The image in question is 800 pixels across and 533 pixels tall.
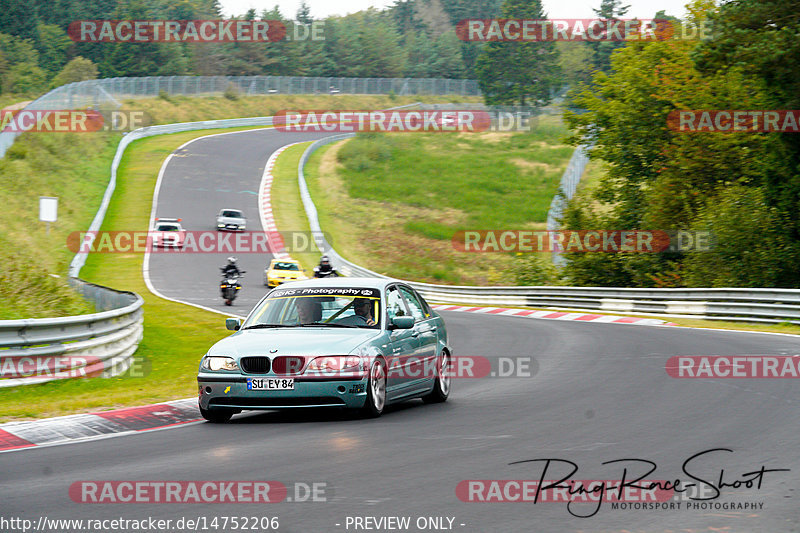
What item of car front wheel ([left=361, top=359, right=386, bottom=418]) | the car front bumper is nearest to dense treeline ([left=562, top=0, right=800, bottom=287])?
car front wheel ([left=361, top=359, right=386, bottom=418])

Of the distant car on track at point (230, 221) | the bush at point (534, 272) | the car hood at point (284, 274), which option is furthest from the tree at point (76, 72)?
the car hood at point (284, 274)

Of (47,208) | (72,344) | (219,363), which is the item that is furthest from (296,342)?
(47,208)

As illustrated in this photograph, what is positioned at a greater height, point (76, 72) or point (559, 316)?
point (76, 72)

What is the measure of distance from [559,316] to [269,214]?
27696mm

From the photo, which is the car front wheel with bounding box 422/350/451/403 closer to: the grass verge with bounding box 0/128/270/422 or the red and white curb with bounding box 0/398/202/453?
the red and white curb with bounding box 0/398/202/453

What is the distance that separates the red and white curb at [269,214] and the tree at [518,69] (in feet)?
142

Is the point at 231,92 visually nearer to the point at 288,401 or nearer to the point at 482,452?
the point at 288,401

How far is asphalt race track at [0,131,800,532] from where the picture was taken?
19.4 ft

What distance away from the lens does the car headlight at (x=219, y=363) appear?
9.91m

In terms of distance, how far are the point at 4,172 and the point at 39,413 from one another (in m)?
37.3

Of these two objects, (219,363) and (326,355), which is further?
(219,363)

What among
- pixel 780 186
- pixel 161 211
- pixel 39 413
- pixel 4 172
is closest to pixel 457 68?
pixel 161 211

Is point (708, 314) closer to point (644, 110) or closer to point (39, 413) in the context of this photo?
point (644, 110)

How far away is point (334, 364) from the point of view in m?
9.78
